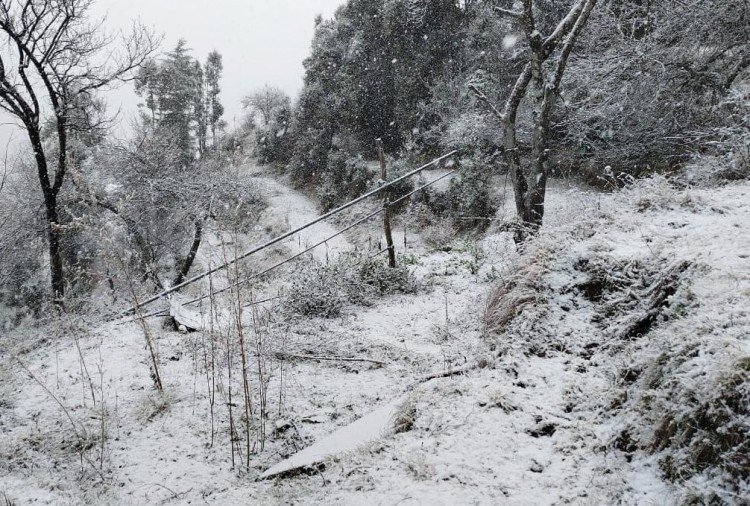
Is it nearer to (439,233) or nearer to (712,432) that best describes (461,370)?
(712,432)

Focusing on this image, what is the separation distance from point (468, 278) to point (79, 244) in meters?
14.2

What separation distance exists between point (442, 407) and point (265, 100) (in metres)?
31.3

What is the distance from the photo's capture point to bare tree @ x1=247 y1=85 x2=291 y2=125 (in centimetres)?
2962

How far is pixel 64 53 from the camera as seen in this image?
361 inches

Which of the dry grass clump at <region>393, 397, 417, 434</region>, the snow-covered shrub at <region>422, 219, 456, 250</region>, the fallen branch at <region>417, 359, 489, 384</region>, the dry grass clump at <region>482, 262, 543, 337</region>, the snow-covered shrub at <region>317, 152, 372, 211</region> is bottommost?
the dry grass clump at <region>393, 397, 417, 434</region>

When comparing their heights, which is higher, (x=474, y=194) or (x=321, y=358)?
(x=474, y=194)

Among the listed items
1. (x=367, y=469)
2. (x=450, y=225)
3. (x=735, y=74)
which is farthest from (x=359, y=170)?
(x=367, y=469)

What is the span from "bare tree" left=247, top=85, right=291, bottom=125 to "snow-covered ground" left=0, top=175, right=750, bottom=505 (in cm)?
2746

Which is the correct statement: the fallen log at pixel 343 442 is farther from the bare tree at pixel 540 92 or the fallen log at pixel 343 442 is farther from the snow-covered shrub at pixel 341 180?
the snow-covered shrub at pixel 341 180

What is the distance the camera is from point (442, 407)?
241 cm

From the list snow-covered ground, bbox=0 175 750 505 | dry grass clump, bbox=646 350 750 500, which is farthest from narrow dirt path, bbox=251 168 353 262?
dry grass clump, bbox=646 350 750 500

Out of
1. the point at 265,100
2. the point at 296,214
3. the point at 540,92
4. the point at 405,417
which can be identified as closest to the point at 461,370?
the point at 405,417

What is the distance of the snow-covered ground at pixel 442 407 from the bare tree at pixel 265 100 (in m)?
27.5

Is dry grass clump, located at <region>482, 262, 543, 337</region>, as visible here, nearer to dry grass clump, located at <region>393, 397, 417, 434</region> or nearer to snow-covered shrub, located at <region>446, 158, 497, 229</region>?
dry grass clump, located at <region>393, 397, 417, 434</region>
